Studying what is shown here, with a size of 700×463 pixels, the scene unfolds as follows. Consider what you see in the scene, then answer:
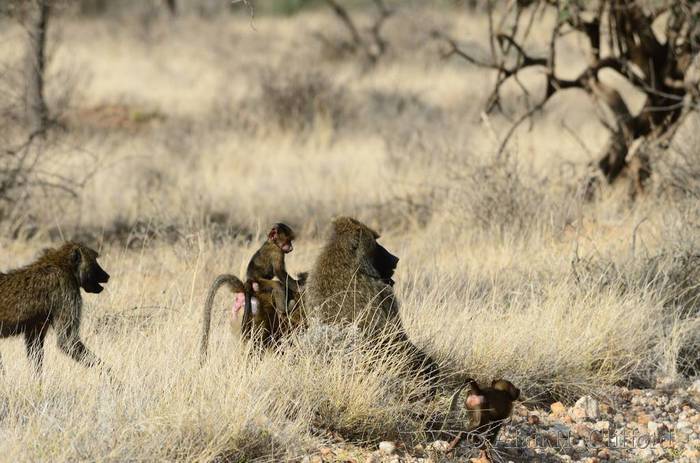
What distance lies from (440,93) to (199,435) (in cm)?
1728

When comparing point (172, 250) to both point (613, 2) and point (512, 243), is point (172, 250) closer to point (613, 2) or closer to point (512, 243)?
point (512, 243)

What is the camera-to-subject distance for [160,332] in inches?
225

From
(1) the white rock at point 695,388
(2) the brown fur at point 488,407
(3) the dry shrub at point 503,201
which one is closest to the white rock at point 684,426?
(1) the white rock at point 695,388

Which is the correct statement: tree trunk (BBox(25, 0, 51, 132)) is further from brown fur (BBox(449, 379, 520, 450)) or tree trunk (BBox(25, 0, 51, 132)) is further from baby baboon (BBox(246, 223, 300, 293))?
brown fur (BBox(449, 379, 520, 450))

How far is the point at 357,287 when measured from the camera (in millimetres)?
5402

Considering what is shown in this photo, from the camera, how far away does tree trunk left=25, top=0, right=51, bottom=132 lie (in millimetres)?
11047

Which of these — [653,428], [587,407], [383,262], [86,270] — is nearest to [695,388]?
[653,428]

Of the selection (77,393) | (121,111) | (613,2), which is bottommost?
(121,111)

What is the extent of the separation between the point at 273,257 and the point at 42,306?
4.23 feet

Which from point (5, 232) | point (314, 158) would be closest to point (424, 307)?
point (5, 232)

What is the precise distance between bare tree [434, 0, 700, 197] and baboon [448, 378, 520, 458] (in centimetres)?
573

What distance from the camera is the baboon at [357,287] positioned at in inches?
211

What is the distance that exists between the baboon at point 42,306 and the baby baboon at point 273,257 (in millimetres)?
995

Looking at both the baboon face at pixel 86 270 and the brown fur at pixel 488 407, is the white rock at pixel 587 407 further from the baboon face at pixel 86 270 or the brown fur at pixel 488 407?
the baboon face at pixel 86 270
